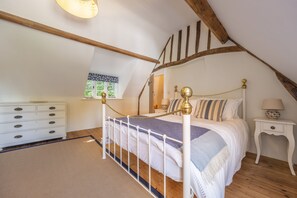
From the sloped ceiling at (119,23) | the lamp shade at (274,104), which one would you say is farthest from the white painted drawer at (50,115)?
the lamp shade at (274,104)

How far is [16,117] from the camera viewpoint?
2.61 m

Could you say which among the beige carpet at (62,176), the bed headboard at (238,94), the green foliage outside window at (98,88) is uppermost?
the green foliage outside window at (98,88)

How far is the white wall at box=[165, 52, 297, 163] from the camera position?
2105 mm

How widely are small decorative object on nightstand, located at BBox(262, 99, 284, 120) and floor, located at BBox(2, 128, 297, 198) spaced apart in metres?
0.76

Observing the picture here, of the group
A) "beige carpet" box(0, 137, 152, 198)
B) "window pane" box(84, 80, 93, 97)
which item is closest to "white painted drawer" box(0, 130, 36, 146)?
"beige carpet" box(0, 137, 152, 198)

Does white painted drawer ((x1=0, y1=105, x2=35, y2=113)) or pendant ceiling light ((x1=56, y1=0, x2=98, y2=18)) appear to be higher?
pendant ceiling light ((x1=56, y1=0, x2=98, y2=18))

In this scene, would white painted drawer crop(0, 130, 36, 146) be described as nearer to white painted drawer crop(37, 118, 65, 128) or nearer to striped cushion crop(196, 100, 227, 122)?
white painted drawer crop(37, 118, 65, 128)

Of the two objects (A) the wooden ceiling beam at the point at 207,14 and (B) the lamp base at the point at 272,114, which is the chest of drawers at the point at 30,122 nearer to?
(A) the wooden ceiling beam at the point at 207,14

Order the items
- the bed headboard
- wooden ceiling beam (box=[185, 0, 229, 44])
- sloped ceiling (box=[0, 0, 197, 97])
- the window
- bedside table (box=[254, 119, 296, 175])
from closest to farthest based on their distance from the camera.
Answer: wooden ceiling beam (box=[185, 0, 229, 44]), bedside table (box=[254, 119, 296, 175]), sloped ceiling (box=[0, 0, 197, 97]), the bed headboard, the window

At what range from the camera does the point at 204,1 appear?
1.54 m

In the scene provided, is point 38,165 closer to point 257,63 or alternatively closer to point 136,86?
point 136,86

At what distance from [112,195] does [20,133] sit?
2.63 metres

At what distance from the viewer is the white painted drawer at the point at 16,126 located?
2.49 metres

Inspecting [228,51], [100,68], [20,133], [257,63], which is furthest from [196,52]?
[20,133]
